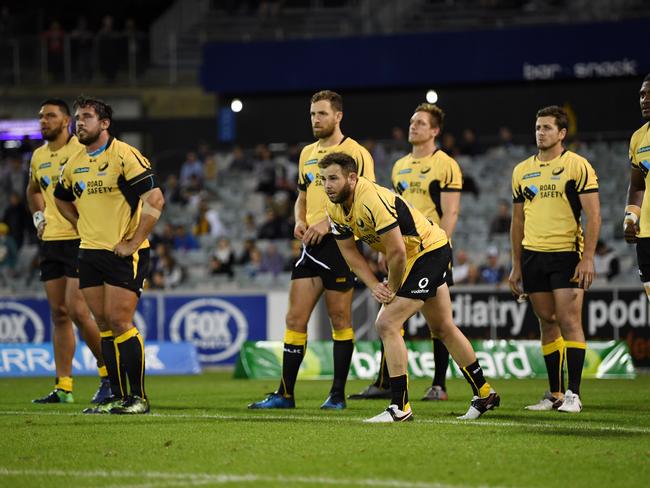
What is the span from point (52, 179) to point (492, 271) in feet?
33.7

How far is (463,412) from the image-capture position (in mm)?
9914

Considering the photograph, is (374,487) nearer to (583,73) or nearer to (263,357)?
(263,357)

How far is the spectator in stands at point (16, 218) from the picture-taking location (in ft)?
82.2

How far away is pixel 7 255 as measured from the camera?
24.1 meters

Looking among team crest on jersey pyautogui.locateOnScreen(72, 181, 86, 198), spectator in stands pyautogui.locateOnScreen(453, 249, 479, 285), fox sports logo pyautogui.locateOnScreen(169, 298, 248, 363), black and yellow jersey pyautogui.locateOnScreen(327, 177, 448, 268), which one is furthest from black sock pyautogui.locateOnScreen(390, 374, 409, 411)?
spectator in stands pyautogui.locateOnScreen(453, 249, 479, 285)

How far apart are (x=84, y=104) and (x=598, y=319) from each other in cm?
986

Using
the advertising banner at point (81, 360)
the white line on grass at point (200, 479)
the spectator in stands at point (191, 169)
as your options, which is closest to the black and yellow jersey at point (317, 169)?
the white line on grass at point (200, 479)

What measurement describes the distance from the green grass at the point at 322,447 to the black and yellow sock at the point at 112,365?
1.39 feet

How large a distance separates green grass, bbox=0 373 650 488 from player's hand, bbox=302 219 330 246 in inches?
57.6

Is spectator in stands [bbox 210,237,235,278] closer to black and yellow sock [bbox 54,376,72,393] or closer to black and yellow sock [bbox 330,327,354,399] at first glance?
black and yellow sock [bbox 54,376,72,393]

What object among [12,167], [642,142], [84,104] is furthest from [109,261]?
[12,167]

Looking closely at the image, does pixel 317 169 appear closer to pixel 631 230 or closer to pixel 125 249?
pixel 125 249

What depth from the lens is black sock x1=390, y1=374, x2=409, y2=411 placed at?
8.73 metres

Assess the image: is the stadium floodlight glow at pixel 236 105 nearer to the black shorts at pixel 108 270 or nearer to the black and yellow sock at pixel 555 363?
the black shorts at pixel 108 270
